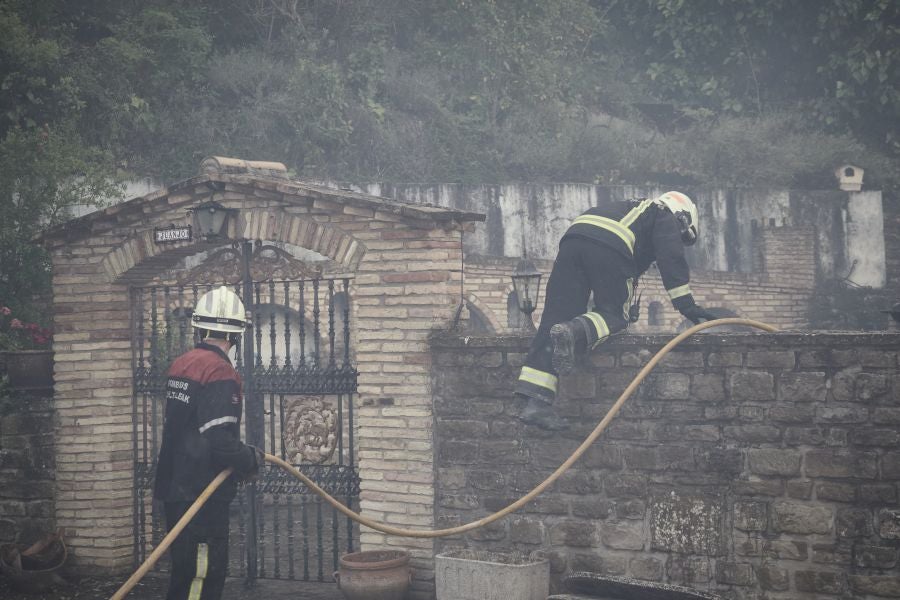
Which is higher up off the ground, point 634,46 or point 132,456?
→ point 634,46

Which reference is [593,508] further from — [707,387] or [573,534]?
[707,387]

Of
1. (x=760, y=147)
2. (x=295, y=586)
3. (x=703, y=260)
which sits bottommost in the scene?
(x=295, y=586)

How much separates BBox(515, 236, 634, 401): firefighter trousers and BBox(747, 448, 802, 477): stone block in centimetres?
130

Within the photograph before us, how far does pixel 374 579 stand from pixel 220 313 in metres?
2.40

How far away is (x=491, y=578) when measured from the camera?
7008 millimetres

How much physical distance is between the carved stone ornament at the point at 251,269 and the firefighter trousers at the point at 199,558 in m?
2.72

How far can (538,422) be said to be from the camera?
7.21 meters

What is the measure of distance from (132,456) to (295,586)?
201 centimetres

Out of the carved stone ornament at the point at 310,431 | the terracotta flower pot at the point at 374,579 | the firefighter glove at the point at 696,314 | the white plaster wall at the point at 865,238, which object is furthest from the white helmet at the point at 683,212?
the white plaster wall at the point at 865,238

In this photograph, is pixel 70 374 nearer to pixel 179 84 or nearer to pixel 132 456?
pixel 132 456

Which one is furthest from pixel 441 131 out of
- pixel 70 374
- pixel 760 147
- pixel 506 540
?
pixel 506 540

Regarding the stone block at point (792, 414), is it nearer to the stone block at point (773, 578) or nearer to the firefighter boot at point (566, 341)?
the stone block at point (773, 578)

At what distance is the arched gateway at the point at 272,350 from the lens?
802 centimetres

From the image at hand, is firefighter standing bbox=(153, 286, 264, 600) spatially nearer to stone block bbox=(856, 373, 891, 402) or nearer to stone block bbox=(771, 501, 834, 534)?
stone block bbox=(771, 501, 834, 534)
